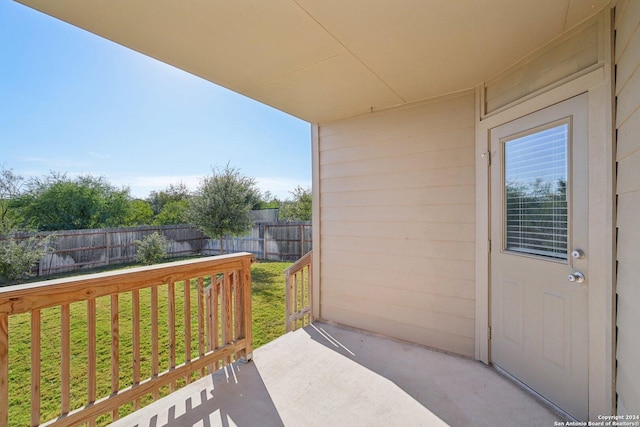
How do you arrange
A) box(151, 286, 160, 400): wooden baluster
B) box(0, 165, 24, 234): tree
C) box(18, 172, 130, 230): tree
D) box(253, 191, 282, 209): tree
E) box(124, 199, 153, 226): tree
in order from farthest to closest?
box(253, 191, 282, 209): tree < box(124, 199, 153, 226): tree < box(18, 172, 130, 230): tree < box(0, 165, 24, 234): tree < box(151, 286, 160, 400): wooden baluster

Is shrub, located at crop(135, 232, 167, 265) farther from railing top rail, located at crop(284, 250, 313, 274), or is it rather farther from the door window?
the door window

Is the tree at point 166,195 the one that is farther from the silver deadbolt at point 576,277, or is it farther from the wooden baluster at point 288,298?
the silver deadbolt at point 576,277

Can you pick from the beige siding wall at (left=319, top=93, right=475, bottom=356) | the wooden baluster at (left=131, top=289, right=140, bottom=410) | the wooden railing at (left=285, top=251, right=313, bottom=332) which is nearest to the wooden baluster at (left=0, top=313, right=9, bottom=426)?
the wooden baluster at (left=131, top=289, right=140, bottom=410)

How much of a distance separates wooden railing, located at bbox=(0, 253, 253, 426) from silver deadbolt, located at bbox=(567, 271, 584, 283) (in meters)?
2.22

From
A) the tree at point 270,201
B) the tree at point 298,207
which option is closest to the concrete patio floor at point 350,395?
the tree at point 298,207

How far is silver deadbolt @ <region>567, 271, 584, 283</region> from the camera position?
1523 millimetres

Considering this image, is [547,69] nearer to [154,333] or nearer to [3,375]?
[154,333]

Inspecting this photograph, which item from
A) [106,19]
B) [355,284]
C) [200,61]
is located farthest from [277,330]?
[106,19]

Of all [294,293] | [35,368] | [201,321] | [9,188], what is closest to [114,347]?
[35,368]

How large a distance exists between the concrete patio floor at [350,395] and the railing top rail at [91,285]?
0.81 metres

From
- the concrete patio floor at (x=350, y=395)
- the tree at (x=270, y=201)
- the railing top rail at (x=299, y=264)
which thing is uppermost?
the tree at (x=270, y=201)

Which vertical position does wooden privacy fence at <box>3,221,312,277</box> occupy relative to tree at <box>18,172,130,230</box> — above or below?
below

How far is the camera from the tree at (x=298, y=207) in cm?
1173

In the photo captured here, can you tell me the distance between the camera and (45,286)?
1.30 m
